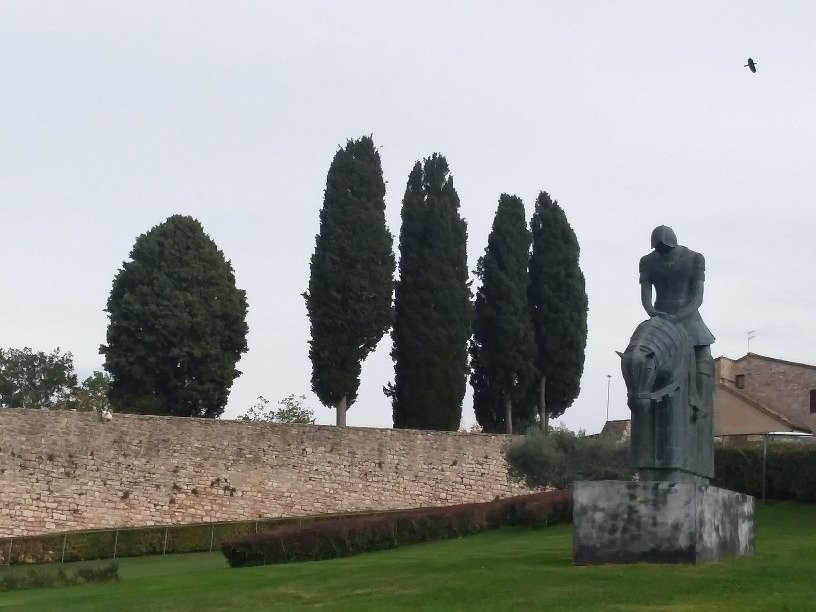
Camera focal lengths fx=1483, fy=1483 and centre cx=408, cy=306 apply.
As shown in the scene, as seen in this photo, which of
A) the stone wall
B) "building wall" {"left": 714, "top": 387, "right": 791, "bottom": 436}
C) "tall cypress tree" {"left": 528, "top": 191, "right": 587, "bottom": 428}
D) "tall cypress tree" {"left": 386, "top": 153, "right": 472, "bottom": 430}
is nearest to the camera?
the stone wall

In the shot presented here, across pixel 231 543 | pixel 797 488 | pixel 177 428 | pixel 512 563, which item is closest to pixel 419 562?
pixel 512 563

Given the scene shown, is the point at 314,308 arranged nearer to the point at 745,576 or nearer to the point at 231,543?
the point at 231,543

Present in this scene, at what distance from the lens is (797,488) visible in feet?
88.0

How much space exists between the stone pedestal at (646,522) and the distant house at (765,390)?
31.8 metres

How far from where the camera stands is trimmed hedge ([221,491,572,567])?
24344mm

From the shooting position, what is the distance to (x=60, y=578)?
22891 millimetres

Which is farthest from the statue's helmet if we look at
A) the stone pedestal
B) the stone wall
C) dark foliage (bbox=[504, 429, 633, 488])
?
the stone wall

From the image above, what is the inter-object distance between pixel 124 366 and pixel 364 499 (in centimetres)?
1119

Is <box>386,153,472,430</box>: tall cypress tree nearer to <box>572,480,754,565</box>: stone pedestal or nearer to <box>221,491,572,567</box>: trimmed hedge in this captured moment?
<box>221,491,572,567</box>: trimmed hedge

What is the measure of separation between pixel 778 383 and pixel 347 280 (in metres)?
20.7

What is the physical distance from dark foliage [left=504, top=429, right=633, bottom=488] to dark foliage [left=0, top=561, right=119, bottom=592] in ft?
43.0

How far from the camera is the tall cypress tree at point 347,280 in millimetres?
41031

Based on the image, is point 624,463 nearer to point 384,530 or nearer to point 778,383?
point 384,530

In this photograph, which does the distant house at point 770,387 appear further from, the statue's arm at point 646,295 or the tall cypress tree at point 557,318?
the statue's arm at point 646,295
